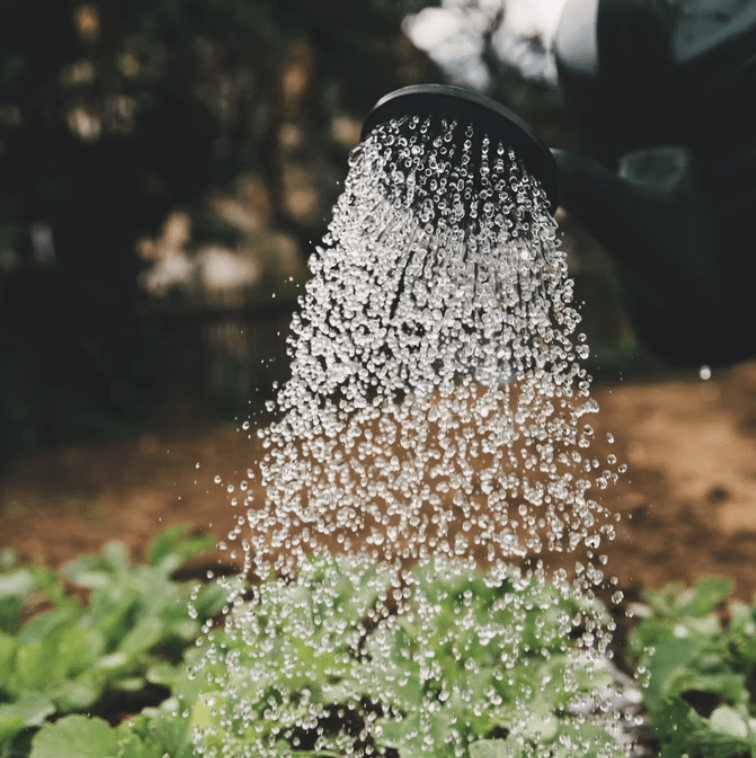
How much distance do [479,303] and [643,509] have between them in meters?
3.10

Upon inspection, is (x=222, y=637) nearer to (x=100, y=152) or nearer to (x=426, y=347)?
Answer: (x=426, y=347)

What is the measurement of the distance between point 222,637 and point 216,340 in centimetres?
741

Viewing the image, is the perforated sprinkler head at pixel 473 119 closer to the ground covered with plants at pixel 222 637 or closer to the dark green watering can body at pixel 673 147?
the dark green watering can body at pixel 673 147

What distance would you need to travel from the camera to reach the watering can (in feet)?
5.31

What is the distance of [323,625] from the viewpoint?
2.17 m

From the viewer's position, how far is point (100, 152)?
723 cm

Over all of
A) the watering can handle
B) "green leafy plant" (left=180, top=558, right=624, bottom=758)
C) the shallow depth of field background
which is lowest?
"green leafy plant" (left=180, top=558, right=624, bottom=758)

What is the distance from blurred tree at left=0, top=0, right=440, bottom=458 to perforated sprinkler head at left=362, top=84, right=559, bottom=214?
5491mm

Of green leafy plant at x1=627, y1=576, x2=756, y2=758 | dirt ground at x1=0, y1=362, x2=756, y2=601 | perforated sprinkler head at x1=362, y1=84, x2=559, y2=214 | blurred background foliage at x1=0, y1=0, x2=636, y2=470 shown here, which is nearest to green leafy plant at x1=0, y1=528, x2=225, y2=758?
dirt ground at x1=0, y1=362, x2=756, y2=601

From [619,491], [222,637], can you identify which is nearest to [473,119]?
[222,637]

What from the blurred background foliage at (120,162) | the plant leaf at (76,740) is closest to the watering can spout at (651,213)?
the plant leaf at (76,740)

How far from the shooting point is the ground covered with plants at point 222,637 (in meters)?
1.80

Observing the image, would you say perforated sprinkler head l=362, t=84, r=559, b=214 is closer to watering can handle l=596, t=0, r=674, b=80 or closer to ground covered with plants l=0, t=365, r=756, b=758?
watering can handle l=596, t=0, r=674, b=80

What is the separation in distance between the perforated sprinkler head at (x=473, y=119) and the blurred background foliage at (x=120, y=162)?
4.80m
